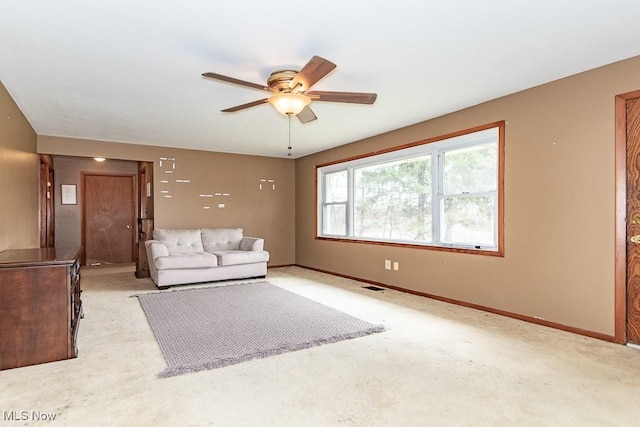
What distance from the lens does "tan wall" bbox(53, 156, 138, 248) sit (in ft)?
23.6

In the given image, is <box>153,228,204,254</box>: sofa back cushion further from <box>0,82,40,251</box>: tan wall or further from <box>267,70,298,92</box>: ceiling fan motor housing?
<box>267,70,298,92</box>: ceiling fan motor housing

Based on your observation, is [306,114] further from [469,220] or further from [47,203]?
[47,203]

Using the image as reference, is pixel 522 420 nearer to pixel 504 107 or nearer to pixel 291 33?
pixel 291 33

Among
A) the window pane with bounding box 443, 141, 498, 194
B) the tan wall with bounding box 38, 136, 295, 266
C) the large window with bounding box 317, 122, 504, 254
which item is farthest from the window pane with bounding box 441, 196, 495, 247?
the tan wall with bounding box 38, 136, 295, 266

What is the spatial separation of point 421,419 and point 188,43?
2.73 meters

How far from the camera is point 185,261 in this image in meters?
5.17

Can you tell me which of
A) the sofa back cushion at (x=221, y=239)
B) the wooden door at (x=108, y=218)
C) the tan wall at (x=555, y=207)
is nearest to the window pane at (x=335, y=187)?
the sofa back cushion at (x=221, y=239)

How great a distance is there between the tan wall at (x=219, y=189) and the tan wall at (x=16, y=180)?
104 centimetres

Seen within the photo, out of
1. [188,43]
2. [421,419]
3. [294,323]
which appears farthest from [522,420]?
[188,43]

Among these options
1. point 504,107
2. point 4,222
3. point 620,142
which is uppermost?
point 504,107

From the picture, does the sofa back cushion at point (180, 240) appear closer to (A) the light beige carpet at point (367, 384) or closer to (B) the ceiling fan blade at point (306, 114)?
(A) the light beige carpet at point (367, 384)

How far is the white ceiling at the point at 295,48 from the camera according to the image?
2164 millimetres

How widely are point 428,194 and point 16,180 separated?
15.3 ft

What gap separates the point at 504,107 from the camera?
3.77 m
